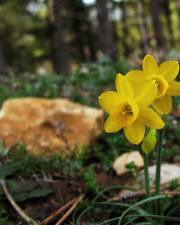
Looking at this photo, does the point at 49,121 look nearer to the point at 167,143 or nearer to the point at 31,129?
the point at 31,129

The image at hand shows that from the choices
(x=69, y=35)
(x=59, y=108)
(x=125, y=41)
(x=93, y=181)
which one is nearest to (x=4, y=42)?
(x=69, y=35)

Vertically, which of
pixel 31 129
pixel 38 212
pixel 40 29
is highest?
pixel 40 29

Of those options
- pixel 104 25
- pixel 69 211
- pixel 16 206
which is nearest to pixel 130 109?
pixel 69 211

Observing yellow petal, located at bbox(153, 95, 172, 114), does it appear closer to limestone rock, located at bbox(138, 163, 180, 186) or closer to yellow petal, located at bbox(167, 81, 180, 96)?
yellow petal, located at bbox(167, 81, 180, 96)

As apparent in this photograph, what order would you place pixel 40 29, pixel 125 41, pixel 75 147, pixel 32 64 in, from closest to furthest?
pixel 75 147
pixel 40 29
pixel 32 64
pixel 125 41

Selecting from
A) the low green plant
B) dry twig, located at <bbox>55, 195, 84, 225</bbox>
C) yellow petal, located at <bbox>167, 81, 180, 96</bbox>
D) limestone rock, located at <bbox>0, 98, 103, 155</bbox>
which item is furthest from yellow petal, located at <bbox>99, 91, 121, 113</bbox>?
limestone rock, located at <bbox>0, 98, 103, 155</bbox>

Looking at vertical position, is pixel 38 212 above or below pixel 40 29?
below

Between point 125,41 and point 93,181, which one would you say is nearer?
point 93,181
